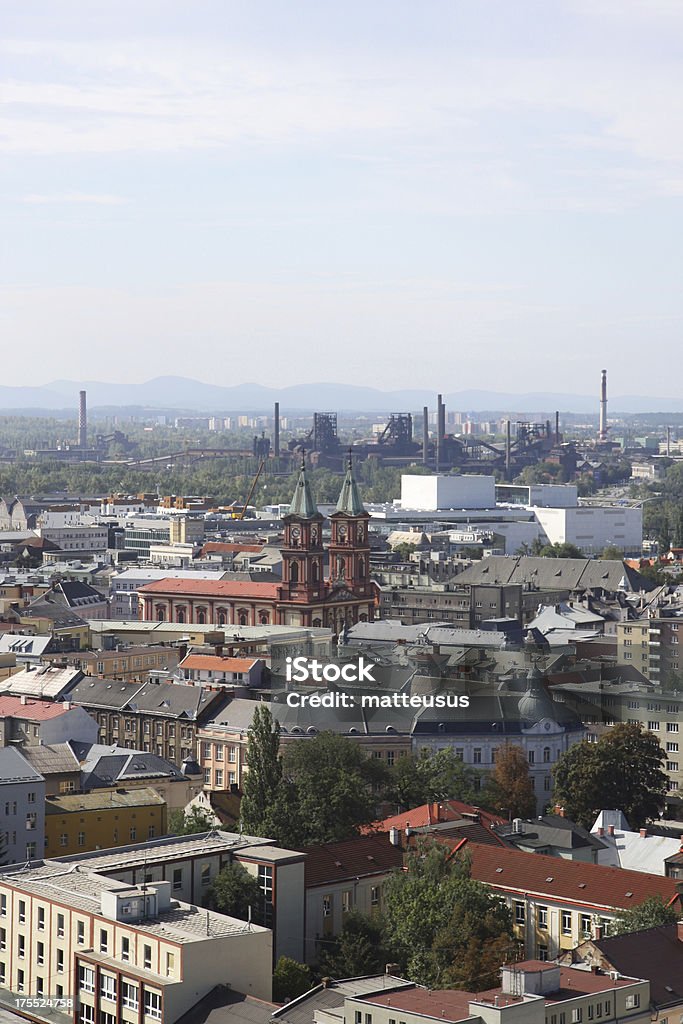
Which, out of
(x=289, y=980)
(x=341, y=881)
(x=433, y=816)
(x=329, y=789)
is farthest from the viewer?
(x=329, y=789)

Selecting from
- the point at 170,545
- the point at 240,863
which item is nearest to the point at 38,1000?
the point at 240,863

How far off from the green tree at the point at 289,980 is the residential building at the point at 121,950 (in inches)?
34.4

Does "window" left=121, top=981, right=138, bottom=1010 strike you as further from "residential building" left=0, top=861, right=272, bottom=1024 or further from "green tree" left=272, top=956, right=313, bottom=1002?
"green tree" left=272, top=956, right=313, bottom=1002

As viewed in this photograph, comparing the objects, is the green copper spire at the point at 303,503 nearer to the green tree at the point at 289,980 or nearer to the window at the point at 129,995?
the green tree at the point at 289,980

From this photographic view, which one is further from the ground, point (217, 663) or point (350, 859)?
point (217, 663)

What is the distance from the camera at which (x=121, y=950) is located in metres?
34.8

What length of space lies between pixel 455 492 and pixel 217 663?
10349cm

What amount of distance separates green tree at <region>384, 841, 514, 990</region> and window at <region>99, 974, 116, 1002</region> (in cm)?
551

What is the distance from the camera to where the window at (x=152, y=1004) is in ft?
110

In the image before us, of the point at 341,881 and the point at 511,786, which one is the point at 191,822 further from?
the point at 511,786

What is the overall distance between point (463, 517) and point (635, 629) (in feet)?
258

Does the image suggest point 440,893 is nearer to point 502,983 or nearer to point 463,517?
point 502,983

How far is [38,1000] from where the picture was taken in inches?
1407

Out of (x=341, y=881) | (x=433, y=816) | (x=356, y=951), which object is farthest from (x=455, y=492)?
(x=356, y=951)
